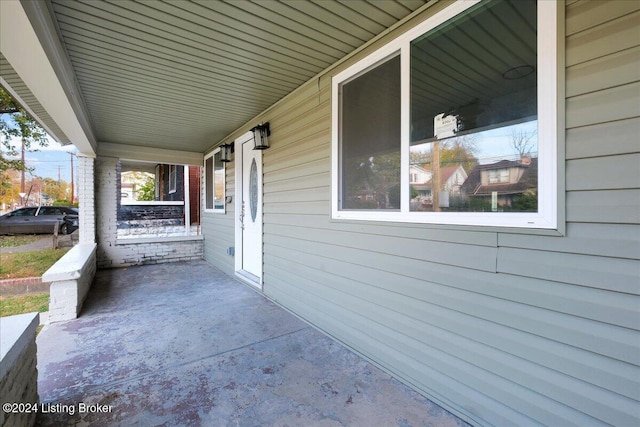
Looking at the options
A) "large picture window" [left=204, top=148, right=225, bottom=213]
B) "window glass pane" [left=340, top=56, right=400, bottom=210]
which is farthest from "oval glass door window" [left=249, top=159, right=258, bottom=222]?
"window glass pane" [left=340, top=56, right=400, bottom=210]

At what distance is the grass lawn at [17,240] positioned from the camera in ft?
28.9

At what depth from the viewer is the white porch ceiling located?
1.93 m

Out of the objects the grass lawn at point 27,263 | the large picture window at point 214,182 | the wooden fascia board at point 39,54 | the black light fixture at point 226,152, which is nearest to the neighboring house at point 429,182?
the wooden fascia board at point 39,54

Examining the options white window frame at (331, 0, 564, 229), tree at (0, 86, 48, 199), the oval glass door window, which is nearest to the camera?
white window frame at (331, 0, 564, 229)

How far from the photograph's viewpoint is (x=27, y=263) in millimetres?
6668

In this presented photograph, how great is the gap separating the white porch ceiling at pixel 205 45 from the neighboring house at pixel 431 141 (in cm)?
2

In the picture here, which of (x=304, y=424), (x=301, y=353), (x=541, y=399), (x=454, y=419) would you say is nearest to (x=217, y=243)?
(x=301, y=353)

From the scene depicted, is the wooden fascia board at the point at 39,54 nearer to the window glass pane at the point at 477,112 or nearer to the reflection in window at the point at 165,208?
the window glass pane at the point at 477,112

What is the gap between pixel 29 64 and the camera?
1.95 m

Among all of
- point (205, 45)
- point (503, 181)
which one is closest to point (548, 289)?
point (503, 181)

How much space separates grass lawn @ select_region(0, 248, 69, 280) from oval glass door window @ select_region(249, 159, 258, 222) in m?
5.16

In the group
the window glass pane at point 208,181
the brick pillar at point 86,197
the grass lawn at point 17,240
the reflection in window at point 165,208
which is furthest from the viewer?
the grass lawn at point 17,240

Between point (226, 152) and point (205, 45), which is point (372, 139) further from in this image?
point (226, 152)

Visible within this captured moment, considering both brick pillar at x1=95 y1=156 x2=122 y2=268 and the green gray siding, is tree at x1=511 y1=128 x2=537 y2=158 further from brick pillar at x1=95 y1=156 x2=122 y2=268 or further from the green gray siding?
brick pillar at x1=95 y1=156 x2=122 y2=268
